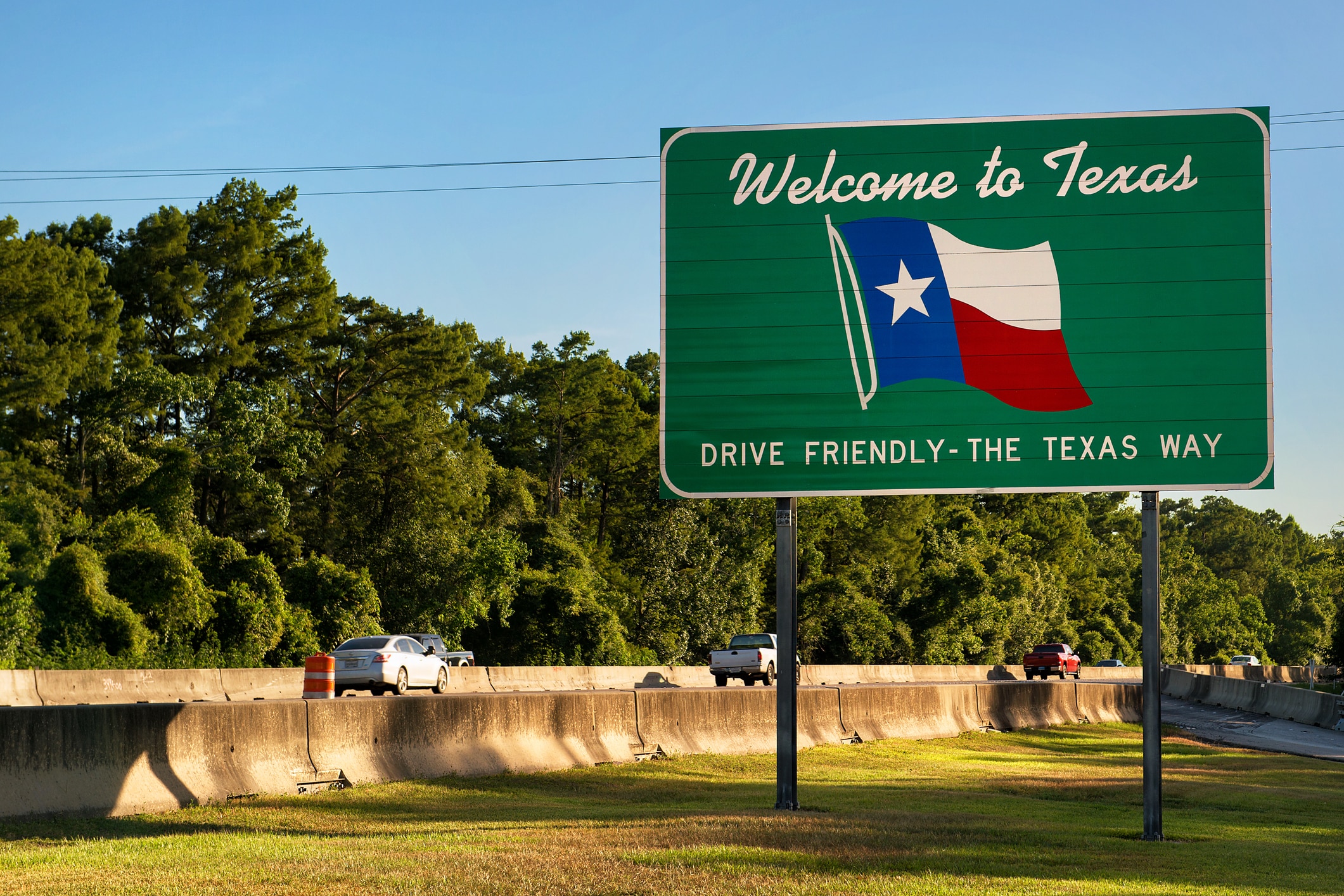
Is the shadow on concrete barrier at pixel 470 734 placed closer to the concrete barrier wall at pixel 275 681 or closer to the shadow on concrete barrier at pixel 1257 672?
the concrete barrier wall at pixel 275 681

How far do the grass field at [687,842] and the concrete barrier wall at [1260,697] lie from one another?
2619 cm

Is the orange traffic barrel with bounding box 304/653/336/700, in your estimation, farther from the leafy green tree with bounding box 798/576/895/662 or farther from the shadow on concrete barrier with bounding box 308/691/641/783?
the leafy green tree with bounding box 798/576/895/662

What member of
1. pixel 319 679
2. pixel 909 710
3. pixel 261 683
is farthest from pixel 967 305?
pixel 261 683

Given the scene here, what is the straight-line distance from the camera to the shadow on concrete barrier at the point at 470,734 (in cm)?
1345

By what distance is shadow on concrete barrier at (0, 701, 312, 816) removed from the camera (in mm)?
10258

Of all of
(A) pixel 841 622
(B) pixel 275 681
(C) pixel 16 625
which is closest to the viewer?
(B) pixel 275 681

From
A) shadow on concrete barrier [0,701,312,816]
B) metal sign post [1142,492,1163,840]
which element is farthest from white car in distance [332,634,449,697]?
metal sign post [1142,492,1163,840]

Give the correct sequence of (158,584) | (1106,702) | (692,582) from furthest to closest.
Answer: (692,582)
(158,584)
(1106,702)

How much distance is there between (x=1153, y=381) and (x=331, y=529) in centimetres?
5262

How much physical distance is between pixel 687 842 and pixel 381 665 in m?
21.1

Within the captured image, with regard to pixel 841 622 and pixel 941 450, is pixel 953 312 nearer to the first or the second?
pixel 941 450

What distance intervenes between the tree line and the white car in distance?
800 centimetres

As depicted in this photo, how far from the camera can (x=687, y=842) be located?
10.4 metres

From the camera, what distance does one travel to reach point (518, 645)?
6328cm
